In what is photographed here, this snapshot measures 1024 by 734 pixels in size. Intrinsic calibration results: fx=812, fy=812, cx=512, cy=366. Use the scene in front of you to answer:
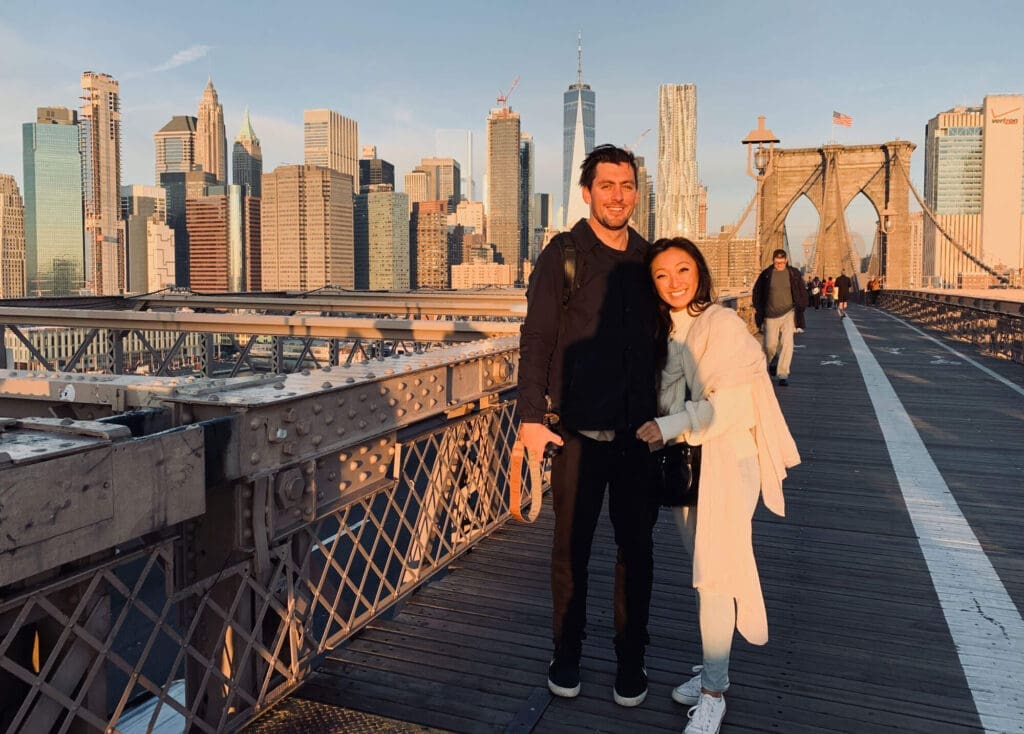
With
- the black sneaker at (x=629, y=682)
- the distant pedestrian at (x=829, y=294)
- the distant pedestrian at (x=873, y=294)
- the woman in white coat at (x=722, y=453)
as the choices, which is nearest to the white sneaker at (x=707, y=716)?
the woman in white coat at (x=722, y=453)

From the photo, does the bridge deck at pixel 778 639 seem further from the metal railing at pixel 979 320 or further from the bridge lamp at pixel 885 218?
the bridge lamp at pixel 885 218

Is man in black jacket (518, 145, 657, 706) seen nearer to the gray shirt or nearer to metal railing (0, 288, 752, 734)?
metal railing (0, 288, 752, 734)

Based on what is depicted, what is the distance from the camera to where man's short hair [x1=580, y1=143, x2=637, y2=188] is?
10.3 feet

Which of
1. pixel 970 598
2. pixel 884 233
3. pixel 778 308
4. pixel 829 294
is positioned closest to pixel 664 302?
pixel 970 598

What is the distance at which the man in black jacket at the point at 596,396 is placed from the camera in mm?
3039

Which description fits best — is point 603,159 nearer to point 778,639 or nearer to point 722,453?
point 722,453

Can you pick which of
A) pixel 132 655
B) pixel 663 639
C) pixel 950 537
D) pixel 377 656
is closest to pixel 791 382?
pixel 950 537

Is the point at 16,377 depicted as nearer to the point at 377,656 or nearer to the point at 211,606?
the point at 211,606

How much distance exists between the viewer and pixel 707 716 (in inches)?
112

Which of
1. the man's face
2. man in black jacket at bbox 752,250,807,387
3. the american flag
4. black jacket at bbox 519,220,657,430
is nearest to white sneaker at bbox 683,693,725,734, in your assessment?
black jacket at bbox 519,220,657,430

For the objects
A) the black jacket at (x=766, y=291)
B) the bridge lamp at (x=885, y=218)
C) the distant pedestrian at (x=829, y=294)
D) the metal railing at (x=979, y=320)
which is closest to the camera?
the black jacket at (x=766, y=291)

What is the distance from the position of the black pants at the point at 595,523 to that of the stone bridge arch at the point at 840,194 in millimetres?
61613

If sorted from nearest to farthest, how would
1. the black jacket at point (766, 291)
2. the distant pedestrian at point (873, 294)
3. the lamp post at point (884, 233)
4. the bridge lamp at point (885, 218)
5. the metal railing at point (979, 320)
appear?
the black jacket at point (766, 291) < the metal railing at point (979, 320) < the distant pedestrian at point (873, 294) < the lamp post at point (884, 233) < the bridge lamp at point (885, 218)

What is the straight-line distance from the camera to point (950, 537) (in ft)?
16.4
